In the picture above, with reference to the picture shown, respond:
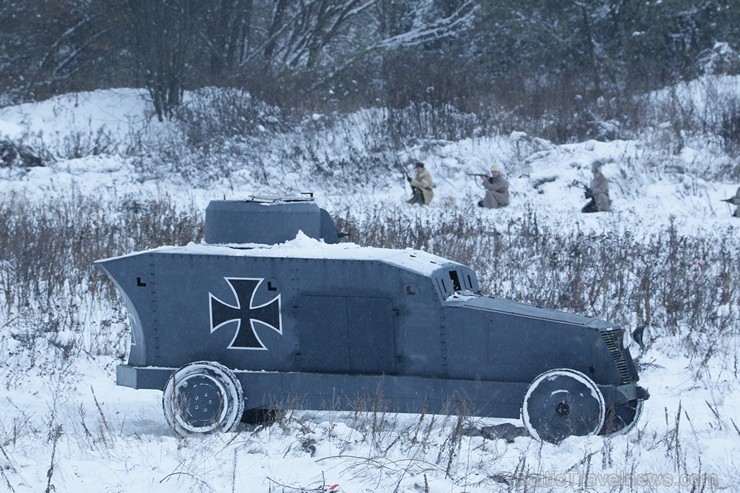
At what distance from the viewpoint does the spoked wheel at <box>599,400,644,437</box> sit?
6.44 m

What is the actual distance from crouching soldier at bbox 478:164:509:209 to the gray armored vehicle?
465 inches

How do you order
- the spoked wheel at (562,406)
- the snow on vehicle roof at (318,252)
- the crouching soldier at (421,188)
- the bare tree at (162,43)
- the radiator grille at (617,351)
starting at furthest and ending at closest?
1. the bare tree at (162,43)
2. the crouching soldier at (421,188)
3. the snow on vehicle roof at (318,252)
4. the radiator grille at (617,351)
5. the spoked wheel at (562,406)

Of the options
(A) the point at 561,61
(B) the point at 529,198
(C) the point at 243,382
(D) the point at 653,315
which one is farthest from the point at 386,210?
(A) the point at 561,61

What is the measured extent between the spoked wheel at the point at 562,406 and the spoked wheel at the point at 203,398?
2006 mm

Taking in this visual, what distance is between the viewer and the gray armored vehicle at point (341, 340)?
6422 millimetres

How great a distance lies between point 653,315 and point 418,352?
497 centimetres

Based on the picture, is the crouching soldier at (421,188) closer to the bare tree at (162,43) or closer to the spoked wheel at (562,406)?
the bare tree at (162,43)

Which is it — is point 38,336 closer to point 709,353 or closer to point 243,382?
point 243,382

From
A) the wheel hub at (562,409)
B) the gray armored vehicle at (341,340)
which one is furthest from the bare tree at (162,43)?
the wheel hub at (562,409)

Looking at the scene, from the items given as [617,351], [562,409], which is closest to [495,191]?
[617,351]

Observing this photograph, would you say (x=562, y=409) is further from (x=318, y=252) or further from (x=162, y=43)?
(x=162, y=43)

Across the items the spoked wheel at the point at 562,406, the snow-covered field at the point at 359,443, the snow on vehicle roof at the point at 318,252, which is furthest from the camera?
the snow on vehicle roof at the point at 318,252

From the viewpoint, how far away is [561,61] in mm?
28531

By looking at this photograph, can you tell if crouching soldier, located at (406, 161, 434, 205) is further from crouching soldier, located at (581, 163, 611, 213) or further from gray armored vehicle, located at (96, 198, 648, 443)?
gray armored vehicle, located at (96, 198, 648, 443)
